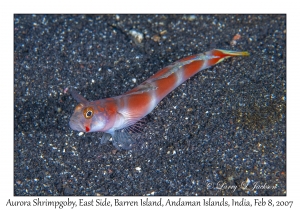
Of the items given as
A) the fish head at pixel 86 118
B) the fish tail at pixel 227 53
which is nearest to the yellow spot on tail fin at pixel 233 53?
the fish tail at pixel 227 53

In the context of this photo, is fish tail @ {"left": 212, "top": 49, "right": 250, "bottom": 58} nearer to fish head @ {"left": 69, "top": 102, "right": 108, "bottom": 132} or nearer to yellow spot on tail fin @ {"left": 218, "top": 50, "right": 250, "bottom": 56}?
yellow spot on tail fin @ {"left": 218, "top": 50, "right": 250, "bottom": 56}

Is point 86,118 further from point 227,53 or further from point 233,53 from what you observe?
point 233,53

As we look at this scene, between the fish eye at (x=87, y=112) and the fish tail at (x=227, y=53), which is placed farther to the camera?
the fish tail at (x=227, y=53)

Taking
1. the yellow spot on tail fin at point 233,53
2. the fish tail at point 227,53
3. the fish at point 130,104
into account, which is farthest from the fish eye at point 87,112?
the yellow spot on tail fin at point 233,53

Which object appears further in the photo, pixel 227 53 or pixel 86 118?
pixel 227 53

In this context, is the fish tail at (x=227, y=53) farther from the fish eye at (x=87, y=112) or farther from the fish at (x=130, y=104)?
the fish eye at (x=87, y=112)

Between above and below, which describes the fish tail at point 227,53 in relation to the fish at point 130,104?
above

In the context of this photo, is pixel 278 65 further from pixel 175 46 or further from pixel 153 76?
pixel 153 76

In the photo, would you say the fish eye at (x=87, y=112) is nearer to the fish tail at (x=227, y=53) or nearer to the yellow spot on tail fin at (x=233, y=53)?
the fish tail at (x=227, y=53)

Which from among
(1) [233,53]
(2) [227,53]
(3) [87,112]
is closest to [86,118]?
(3) [87,112]

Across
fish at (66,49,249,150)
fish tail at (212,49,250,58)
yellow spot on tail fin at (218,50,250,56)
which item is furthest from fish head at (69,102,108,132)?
yellow spot on tail fin at (218,50,250,56)
